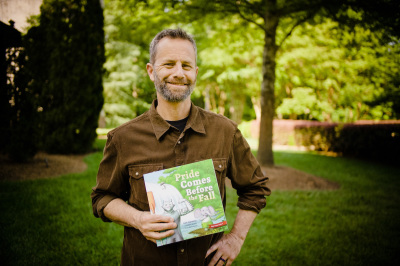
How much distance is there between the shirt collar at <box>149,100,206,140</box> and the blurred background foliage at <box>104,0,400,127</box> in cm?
436

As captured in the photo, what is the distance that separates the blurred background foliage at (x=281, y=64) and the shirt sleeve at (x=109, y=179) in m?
4.53

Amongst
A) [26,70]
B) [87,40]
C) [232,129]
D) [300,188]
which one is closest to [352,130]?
[300,188]

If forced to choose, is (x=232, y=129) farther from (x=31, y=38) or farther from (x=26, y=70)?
(x=31, y=38)

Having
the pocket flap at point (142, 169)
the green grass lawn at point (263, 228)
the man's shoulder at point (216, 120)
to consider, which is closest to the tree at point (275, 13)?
the green grass lawn at point (263, 228)

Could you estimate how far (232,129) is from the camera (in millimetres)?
1684

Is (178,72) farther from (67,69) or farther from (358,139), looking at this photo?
(358,139)

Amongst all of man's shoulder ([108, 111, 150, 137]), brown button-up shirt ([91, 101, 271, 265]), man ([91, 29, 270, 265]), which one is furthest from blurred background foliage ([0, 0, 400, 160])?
brown button-up shirt ([91, 101, 271, 265])

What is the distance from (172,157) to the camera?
1.52 m

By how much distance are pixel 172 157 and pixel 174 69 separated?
64 centimetres

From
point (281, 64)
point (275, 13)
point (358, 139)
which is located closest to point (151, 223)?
point (275, 13)

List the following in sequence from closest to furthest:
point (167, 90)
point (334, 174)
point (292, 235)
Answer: point (167, 90)
point (292, 235)
point (334, 174)

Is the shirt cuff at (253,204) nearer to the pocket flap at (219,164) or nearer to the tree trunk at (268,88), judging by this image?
the pocket flap at (219,164)

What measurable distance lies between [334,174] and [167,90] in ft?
26.0

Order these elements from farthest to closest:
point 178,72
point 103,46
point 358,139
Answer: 1. point 358,139
2. point 103,46
3. point 178,72
